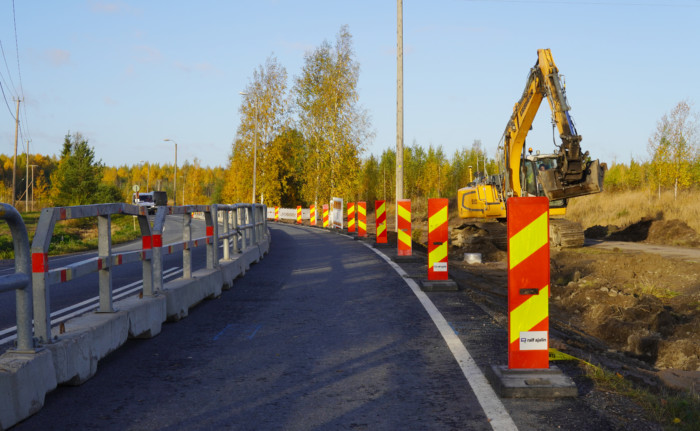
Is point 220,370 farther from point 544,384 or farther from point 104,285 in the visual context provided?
point 544,384

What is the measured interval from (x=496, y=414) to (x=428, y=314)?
3727 mm

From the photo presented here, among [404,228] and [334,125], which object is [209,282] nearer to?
[404,228]

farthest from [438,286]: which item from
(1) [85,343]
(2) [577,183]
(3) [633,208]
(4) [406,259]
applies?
(3) [633,208]

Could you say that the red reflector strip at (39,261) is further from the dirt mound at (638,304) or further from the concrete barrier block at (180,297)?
the dirt mound at (638,304)

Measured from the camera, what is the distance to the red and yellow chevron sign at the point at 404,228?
14.7m

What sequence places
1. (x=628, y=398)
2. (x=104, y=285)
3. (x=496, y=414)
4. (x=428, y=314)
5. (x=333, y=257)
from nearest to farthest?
(x=496, y=414) < (x=628, y=398) < (x=104, y=285) < (x=428, y=314) < (x=333, y=257)

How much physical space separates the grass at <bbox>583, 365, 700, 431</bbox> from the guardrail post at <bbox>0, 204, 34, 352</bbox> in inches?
159

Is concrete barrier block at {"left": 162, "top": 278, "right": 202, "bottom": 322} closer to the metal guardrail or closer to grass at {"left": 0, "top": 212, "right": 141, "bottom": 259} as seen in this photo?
the metal guardrail

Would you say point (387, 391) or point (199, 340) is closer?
point (387, 391)

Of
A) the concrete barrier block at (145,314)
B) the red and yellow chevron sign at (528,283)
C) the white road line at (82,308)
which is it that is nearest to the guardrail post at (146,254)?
the concrete barrier block at (145,314)

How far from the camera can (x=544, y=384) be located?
457 centimetres

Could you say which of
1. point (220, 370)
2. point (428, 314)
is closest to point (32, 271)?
point (220, 370)

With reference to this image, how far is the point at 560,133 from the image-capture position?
16.8 metres

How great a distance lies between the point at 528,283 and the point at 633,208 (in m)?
33.5
